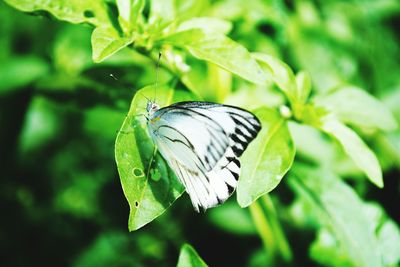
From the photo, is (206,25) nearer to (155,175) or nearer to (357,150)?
(155,175)

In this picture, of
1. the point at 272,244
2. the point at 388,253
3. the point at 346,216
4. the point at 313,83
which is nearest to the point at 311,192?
the point at 346,216

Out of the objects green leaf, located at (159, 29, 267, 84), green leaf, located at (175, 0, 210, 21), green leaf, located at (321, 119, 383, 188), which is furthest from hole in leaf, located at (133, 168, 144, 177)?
green leaf, located at (175, 0, 210, 21)

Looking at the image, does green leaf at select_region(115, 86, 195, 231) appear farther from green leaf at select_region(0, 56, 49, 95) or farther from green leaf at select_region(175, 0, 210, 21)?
green leaf at select_region(0, 56, 49, 95)

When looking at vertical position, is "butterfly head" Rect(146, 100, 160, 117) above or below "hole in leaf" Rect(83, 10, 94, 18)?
below

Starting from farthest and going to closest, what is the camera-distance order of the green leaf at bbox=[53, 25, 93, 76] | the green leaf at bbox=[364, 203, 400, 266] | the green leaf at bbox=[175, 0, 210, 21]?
1. the green leaf at bbox=[53, 25, 93, 76]
2. the green leaf at bbox=[364, 203, 400, 266]
3. the green leaf at bbox=[175, 0, 210, 21]

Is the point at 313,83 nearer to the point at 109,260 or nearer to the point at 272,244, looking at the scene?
the point at 272,244
